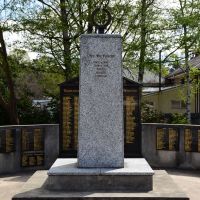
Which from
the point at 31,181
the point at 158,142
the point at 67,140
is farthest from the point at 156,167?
the point at 31,181

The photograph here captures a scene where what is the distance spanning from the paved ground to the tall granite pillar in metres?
1.86

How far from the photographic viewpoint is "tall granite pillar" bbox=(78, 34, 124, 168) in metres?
7.85

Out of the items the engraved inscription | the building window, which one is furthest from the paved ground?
the building window

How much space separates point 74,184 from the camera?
7.48 meters

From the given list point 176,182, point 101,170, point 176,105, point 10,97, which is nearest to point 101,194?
point 101,170

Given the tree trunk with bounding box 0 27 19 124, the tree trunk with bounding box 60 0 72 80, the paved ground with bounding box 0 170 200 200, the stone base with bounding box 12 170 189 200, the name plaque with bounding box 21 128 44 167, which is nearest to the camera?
the stone base with bounding box 12 170 189 200

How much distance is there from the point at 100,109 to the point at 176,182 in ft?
10.7

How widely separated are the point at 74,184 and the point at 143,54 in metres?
10.7

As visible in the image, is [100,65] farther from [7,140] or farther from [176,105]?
[176,105]

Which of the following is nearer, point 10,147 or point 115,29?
point 10,147

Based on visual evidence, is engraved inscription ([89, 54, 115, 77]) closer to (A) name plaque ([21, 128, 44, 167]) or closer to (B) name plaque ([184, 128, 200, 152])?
(A) name plaque ([21, 128, 44, 167])

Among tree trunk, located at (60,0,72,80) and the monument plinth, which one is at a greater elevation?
tree trunk, located at (60,0,72,80)

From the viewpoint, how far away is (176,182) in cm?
998

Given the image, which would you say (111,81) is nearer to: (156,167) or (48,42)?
(156,167)
